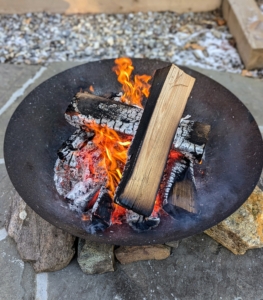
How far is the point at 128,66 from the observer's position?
218cm

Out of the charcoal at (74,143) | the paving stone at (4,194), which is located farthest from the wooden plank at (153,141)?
the paving stone at (4,194)

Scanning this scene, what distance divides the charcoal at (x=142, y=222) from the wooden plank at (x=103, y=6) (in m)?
2.69

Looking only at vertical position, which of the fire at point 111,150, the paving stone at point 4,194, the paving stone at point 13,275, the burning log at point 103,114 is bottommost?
the paving stone at point 13,275

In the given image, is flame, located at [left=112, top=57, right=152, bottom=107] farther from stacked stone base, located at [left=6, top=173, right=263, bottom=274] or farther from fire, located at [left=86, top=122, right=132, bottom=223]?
stacked stone base, located at [left=6, top=173, right=263, bottom=274]

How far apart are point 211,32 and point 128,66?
5.44 ft

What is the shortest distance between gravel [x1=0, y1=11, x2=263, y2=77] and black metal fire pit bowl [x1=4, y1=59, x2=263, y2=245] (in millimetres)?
1130

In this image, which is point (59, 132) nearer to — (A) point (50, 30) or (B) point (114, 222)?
(B) point (114, 222)

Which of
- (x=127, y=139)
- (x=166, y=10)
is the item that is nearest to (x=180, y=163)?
(x=127, y=139)

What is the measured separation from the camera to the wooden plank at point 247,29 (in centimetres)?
296

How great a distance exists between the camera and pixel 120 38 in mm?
3396

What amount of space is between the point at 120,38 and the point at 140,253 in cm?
231

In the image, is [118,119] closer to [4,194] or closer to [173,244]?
[173,244]

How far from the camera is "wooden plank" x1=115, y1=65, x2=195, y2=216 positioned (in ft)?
4.83

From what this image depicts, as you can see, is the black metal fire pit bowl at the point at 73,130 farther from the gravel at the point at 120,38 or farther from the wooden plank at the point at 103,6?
the wooden plank at the point at 103,6
